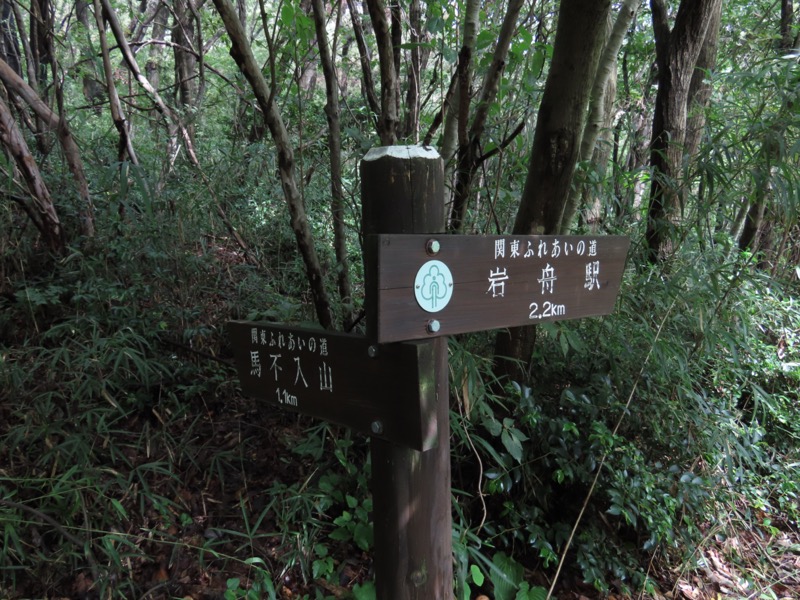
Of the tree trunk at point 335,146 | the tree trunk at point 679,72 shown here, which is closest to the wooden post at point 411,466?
the tree trunk at point 335,146

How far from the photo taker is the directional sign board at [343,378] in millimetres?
1199

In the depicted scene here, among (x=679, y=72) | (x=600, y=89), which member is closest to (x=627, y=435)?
(x=600, y=89)

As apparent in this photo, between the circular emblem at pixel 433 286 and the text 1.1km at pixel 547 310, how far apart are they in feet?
1.04

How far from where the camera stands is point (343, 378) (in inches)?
53.1

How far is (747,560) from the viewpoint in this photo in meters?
2.72

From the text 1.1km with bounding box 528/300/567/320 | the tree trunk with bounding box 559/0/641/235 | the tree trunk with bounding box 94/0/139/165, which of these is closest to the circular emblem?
the text 1.1km with bounding box 528/300/567/320

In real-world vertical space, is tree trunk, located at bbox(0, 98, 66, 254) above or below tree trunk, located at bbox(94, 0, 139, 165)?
below

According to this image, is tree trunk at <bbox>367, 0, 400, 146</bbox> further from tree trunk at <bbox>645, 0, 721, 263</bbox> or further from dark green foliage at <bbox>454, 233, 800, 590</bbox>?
tree trunk at <bbox>645, 0, 721, 263</bbox>

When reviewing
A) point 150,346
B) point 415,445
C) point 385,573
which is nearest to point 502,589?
point 385,573

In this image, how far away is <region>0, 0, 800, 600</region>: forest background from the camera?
215 centimetres

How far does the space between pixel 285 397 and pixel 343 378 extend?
25cm

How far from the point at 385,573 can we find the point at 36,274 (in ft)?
10.0

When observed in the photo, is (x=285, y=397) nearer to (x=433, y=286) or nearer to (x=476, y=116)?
(x=433, y=286)

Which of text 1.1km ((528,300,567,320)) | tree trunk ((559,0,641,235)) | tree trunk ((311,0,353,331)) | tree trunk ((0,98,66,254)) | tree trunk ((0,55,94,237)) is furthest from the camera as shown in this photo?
tree trunk ((0,55,94,237))
